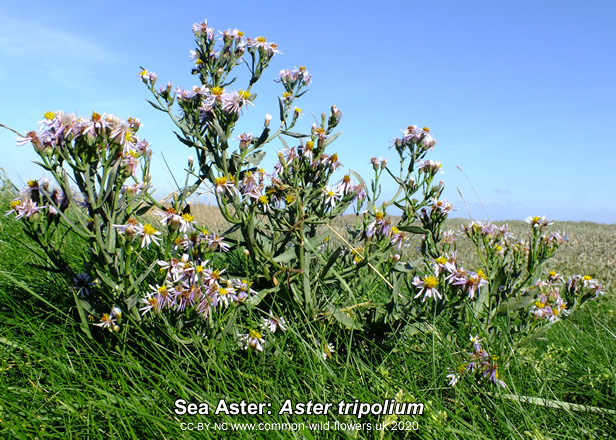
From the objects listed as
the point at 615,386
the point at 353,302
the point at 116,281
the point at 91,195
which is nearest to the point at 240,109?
the point at 91,195

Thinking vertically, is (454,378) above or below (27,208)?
below

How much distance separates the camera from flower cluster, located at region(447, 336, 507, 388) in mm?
2189

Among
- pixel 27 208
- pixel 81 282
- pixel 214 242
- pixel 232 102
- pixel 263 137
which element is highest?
pixel 232 102

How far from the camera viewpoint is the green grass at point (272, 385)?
75.0 inches

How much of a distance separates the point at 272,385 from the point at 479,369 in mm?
926

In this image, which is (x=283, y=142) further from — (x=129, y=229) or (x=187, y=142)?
(x=129, y=229)

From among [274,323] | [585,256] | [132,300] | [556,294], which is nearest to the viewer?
[132,300]

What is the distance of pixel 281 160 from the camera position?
263cm

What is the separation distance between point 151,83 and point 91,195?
50.2 inches

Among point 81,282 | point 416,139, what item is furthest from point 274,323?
point 416,139

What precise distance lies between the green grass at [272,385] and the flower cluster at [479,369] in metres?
0.05

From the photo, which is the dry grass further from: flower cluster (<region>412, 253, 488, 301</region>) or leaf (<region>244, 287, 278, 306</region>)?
flower cluster (<region>412, 253, 488, 301</region>)

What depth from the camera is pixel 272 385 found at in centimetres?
211

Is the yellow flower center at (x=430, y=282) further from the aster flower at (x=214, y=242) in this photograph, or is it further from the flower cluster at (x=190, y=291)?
the aster flower at (x=214, y=242)
